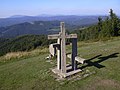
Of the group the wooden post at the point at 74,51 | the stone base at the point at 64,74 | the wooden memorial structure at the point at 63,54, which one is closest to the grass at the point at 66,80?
the stone base at the point at 64,74

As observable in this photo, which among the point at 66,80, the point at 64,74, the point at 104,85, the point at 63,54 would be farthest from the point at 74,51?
the point at 104,85

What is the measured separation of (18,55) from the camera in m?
23.4

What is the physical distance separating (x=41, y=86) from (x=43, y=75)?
5.74 ft

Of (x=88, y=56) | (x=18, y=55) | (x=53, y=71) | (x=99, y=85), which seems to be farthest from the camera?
(x=18, y=55)

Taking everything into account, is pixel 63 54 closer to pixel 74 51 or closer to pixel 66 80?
pixel 74 51

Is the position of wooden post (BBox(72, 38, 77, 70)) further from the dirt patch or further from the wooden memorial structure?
the dirt patch

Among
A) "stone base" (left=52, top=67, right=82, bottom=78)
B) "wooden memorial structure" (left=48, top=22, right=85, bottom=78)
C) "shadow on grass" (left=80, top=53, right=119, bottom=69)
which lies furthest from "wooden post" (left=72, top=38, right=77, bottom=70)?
"shadow on grass" (left=80, top=53, right=119, bottom=69)

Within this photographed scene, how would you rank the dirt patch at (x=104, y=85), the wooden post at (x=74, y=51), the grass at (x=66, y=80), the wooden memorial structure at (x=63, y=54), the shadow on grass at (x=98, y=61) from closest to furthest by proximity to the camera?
the dirt patch at (x=104, y=85), the grass at (x=66, y=80), the wooden memorial structure at (x=63, y=54), the wooden post at (x=74, y=51), the shadow on grass at (x=98, y=61)

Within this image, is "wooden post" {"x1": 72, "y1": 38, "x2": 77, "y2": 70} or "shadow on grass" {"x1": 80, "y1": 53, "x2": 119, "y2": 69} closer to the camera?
"wooden post" {"x1": 72, "y1": 38, "x2": 77, "y2": 70}

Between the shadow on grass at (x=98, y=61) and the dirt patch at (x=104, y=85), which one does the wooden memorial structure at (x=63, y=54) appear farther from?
the dirt patch at (x=104, y=85)

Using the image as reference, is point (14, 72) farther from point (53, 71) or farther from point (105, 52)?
point (105, 52)

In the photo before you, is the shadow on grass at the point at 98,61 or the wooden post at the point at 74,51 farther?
the shadow on grass at the point at 98,61

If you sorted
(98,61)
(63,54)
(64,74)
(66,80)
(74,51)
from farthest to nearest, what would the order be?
(98,61) → (74,51) → (63,54) → (64,74) → (66,80)

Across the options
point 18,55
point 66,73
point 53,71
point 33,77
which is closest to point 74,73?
point 66,73
